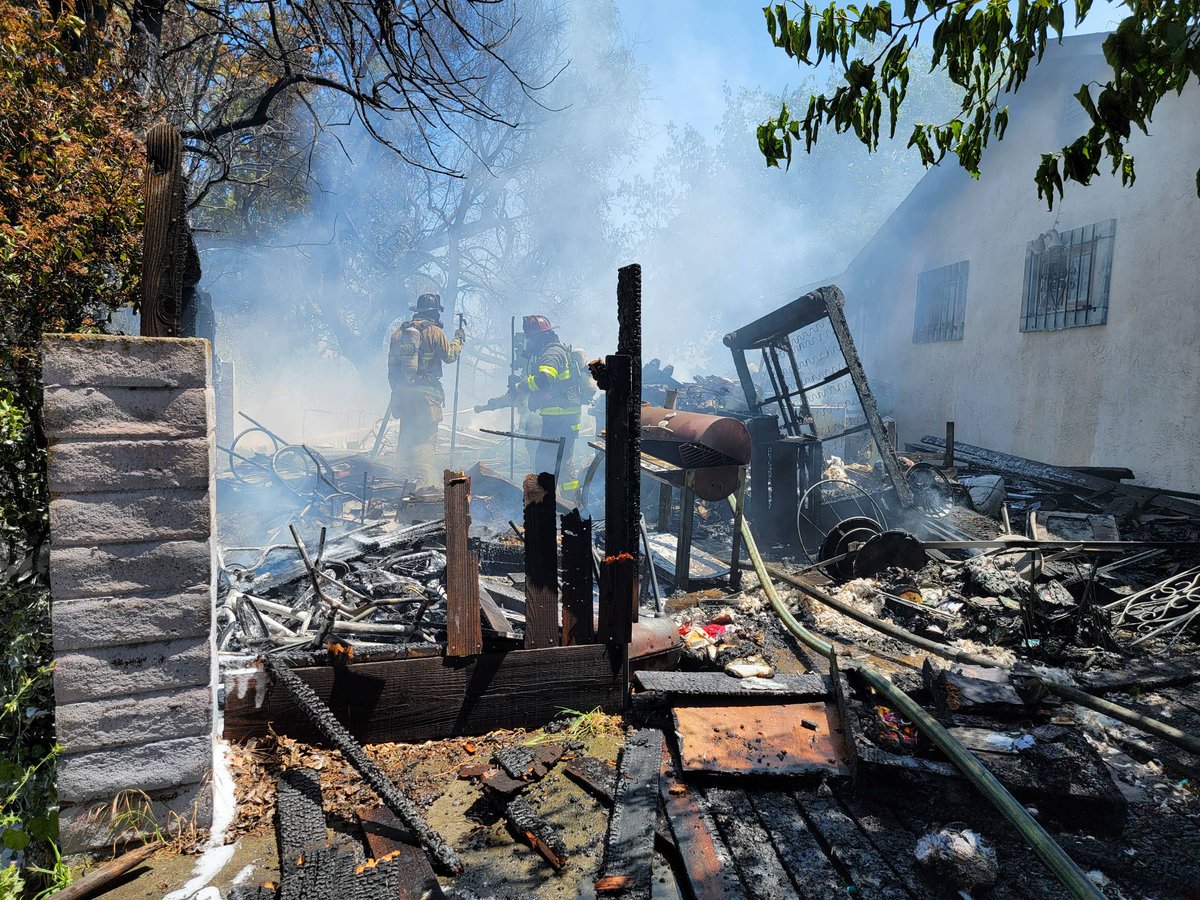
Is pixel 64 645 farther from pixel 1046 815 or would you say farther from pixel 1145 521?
pixel 1145 521

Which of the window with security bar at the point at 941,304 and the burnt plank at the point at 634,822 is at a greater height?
the window with security bar at the point at 941,304

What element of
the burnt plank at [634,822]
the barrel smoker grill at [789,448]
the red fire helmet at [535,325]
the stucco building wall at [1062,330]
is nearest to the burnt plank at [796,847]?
the burnt plank at [634,822]

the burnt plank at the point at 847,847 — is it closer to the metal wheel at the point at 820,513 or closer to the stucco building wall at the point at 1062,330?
the metal wheel at the point at 820,513

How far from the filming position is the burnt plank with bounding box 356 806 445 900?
7.82 feet

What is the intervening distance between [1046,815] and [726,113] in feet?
162

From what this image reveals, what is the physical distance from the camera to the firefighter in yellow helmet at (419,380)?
12273 millimetres

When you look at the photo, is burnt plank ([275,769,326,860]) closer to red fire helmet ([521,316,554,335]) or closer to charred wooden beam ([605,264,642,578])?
charred wooden beam ([605,264,642,578])

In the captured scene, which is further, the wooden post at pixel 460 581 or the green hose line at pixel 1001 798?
the wooden post at pixel 460 581

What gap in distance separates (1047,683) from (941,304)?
13.4 meters

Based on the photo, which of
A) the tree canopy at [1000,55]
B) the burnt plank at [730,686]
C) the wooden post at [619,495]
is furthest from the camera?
the burnt plank at [730,686]

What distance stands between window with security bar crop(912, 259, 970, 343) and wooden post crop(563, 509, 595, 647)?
1348 cm

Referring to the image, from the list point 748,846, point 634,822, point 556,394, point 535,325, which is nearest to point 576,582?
point 634,822

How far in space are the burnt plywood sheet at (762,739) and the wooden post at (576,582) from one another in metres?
0.71

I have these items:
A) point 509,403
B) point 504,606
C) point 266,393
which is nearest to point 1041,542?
point 504,606
